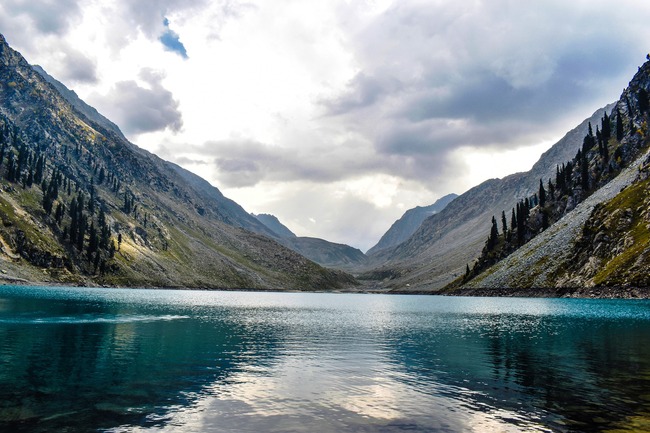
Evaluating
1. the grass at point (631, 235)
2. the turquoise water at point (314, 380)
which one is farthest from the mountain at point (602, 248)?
the turquoise water at point (314, 380)

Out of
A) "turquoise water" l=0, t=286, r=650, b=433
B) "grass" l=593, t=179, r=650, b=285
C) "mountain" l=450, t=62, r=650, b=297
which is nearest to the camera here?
"turquoise water" l=0, t=286, r=650, b=433

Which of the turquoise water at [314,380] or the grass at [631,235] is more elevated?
the grass at [631,235]

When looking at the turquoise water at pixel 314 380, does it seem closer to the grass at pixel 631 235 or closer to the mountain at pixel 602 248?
the grass at pixel 631 235

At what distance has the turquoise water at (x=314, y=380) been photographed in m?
25.1

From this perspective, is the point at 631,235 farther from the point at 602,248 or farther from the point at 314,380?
the point at 314,380

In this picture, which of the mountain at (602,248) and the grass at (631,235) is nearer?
the mountain at (602,248)

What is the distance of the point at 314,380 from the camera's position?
36.7 meters

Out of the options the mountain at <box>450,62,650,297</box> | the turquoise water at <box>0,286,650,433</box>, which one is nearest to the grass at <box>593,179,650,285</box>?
the mountain at <box>450,62,650,297</box>

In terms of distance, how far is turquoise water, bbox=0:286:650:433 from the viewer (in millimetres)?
25125

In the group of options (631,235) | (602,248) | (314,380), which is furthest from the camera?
(602,248)

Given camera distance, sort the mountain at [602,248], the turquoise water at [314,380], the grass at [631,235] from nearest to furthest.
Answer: the turquoise water at [314,380], the mountain at [602,248], the grass at [631,235]

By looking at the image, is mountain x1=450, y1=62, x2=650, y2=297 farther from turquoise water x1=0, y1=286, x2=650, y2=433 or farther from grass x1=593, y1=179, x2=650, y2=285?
turquoise water x1=0, y1=286, x2=650, y2=433

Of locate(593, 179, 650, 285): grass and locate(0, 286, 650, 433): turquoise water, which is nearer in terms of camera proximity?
locate(0, 286, 650, 433): turquoise water

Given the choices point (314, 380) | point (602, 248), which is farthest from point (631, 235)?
point (314, 380)
